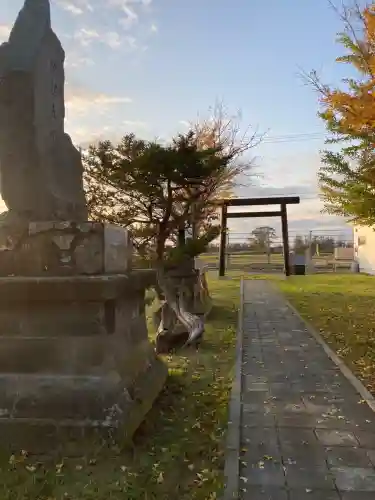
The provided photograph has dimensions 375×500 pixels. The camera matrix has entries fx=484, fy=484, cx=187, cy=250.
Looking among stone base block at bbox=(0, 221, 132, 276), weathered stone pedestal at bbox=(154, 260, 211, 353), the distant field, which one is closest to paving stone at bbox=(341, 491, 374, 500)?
stone base block at bbox=(0, 221, 132, 276)

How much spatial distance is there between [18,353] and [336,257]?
2840cm

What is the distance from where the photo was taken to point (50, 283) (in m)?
3.58

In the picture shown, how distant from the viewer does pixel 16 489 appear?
2.96 metres

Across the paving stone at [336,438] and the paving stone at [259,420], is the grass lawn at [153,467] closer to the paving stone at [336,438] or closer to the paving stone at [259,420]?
the paving stone at [259,420]

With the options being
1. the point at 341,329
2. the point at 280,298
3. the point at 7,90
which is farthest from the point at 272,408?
the point at 280,298

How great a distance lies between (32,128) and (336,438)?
11.5ft

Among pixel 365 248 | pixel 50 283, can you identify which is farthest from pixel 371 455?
pixel 365 248

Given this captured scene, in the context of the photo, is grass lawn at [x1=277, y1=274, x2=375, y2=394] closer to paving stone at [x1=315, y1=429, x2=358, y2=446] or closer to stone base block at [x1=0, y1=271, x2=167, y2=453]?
paving stone at [x1=315, y1=429, x2=358, y2=446]

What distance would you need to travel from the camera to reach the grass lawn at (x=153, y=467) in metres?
2.95

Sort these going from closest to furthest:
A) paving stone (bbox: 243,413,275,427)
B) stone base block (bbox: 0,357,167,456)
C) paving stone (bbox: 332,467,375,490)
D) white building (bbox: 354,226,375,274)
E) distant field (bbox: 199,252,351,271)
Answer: paving stone (bbox: 332,467,375,490)
stone base block (bbox: 0,357,167,456)
paving stone (bbox: 243,413,275,427)
white building (bbox: 354,226,375,274)
distant field (bbox: 199,252,351,271)

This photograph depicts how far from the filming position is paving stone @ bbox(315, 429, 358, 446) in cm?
373

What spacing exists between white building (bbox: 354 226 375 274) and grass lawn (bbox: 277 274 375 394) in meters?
5.13

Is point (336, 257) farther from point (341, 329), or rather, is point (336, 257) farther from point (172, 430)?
point (172, 430)

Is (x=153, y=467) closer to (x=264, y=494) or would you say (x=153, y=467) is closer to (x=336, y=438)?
(x=264, y=494)
